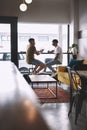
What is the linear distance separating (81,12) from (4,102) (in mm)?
8067

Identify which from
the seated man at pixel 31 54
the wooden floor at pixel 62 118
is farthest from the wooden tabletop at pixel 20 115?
the seated man at pixel 31 54

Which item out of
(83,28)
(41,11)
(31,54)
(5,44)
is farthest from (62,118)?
(41,11)

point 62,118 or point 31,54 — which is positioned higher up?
point 31,54

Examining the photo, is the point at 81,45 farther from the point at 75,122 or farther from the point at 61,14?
the point at 75,122

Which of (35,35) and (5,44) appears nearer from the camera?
(5,44)

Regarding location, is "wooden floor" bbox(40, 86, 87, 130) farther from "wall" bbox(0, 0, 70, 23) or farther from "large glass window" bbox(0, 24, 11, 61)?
"wall" bbox(0, 0, 70, 23)

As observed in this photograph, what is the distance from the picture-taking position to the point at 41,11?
888 centimetres

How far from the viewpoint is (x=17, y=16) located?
340 inches

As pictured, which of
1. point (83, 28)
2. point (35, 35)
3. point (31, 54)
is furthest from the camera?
point (35, 35)

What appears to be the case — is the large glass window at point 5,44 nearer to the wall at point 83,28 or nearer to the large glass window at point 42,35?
the large glass window at point 42,35

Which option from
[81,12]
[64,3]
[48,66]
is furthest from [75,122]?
[64,3]

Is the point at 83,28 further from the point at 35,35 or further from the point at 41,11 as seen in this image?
the point at 35,35

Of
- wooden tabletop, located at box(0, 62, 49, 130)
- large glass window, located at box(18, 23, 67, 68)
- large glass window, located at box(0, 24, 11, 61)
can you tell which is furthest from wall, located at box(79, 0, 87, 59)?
wooden tabletop, located at box(0, 62, 49, 130)

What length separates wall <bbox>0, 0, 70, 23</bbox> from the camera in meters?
8.59
